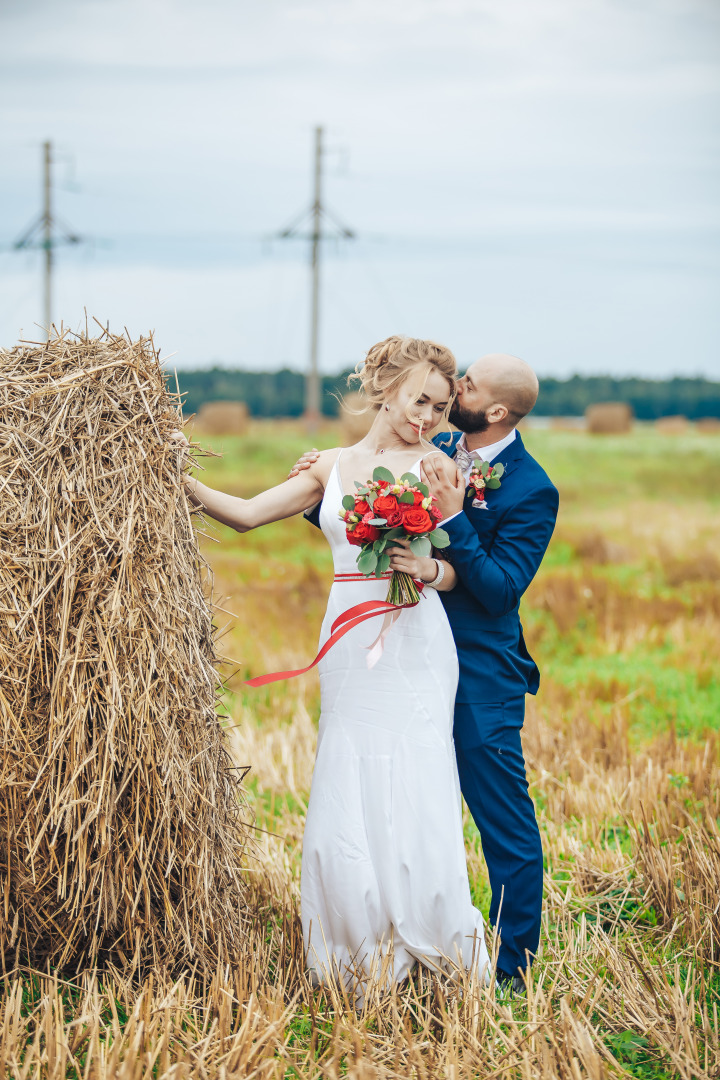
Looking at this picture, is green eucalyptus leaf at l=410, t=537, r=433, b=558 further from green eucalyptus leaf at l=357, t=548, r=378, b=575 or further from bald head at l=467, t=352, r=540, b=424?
bald head at l=467, t=352, r=540, b=424

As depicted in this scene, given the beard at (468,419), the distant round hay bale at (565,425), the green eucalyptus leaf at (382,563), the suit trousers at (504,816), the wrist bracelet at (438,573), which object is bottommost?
the distant round hay bale at (565,425)

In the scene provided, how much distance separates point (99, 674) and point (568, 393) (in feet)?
289

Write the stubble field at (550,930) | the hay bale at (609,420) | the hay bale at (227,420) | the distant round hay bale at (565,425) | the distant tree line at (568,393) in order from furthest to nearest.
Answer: the distant tree line at (568,393) → the distant round hay bale at (565,425) → the hay bale at (609,420) → the hay bale at (227,420) → the stubble field at (550,930)

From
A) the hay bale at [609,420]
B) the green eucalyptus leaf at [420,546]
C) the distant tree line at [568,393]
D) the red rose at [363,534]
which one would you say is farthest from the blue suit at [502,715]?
the distant tree line at [568,393]

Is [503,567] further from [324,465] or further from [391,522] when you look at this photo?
[324,465]

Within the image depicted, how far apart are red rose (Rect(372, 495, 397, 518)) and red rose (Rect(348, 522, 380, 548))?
0.07 m

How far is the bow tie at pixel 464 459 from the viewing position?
143 inches

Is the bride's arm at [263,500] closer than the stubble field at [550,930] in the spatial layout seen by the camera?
No

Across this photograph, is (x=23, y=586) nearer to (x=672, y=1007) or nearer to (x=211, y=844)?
(x=211, y=844)

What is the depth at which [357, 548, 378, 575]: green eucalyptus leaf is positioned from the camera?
323 centimetres

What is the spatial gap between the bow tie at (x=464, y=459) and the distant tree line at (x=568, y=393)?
6680 centimetres

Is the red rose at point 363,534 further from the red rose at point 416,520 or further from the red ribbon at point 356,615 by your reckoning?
the red ribbon at point 356,615

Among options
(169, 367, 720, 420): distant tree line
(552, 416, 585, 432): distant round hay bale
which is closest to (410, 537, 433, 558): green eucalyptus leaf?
(552, 416, 585, 432): distant round hay bale

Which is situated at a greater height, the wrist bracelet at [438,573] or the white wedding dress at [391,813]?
the wrist bracelet at [438,573]
